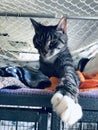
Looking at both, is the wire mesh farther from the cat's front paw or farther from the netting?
the netting

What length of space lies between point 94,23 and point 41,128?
62 centimetres

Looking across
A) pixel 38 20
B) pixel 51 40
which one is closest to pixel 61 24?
pixel 51 40

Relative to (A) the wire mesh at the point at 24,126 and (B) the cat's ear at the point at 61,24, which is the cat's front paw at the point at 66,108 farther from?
(B) the cat's ear at the point at 61,24

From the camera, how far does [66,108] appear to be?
0.65 m

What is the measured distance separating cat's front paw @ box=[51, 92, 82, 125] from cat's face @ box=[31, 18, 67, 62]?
0.88 ft

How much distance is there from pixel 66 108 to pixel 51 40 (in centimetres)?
31

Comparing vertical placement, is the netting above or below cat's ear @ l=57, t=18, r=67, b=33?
above

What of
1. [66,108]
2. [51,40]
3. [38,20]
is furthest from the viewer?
[38,20]

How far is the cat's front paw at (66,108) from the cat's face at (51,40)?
0.27m

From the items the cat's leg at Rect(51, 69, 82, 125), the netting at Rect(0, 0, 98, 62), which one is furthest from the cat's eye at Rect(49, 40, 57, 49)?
the cat's leg at Rect(51, 69, 82, 125)

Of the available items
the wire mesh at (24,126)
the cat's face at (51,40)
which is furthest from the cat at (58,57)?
the wire mesh at (24,126)

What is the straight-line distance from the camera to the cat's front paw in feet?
2.12

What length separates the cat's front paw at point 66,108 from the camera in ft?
2.12

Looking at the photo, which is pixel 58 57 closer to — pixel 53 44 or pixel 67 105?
pixel 53 44
